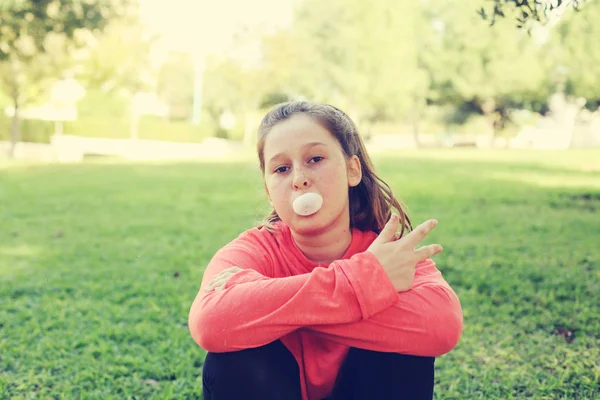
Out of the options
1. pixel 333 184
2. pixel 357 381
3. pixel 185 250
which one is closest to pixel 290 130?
pixel 333 184

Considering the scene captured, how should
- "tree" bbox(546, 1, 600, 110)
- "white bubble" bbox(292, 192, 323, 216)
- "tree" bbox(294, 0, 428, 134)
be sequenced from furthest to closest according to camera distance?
"tree" bbox(294, 0, 428, 134) → "tree" bbox(546, 1, 600, 110) → "white bubble" bbox(292, 192, 323, 216)

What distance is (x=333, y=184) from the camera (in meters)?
1.83

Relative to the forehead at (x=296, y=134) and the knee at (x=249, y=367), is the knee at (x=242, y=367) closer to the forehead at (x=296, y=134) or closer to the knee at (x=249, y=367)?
the knee at (x=249, y=367)

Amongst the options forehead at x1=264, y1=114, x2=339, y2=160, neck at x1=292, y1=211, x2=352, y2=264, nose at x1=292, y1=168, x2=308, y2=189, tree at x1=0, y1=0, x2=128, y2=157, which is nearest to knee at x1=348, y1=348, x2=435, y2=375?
neck at x1=292, y1=211, x2=352, y2=264

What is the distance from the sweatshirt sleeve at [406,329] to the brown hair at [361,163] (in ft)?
1.23

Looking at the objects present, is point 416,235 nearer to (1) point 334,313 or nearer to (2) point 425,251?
(2) point 425,251

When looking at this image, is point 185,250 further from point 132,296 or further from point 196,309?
point 196,309

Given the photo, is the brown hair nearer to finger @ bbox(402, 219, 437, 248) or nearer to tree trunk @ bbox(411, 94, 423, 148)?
finger @ bbox(402, 219, 437, 248)

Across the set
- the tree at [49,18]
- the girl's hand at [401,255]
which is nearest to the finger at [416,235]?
the girl's hand at [401,255]

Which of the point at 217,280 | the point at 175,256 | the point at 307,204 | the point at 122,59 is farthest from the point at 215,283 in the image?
the point at 122,59

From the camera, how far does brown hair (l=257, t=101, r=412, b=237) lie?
6.32ft

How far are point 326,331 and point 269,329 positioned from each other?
16cm

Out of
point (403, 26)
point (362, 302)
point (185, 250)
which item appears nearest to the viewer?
point (362, 302)

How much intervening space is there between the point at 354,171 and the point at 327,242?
0.27 metres
